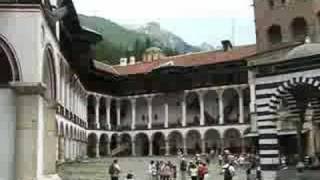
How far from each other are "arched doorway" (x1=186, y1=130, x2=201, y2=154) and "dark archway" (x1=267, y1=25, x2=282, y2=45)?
119 ft

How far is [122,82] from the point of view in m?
81.9

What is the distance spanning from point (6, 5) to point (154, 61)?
68.1m

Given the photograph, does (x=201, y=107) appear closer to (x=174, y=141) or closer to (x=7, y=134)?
(x=174, y=141)

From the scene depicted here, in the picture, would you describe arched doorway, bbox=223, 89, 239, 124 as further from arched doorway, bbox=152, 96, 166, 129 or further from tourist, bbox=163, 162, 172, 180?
tourist, bbox=163, 162, 172, 180

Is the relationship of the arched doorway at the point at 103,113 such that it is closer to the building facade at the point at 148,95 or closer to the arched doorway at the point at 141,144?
the building facade at the point at 148,95

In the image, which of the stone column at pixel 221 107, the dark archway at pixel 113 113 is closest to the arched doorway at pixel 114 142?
the dark archway at pixel 113 113

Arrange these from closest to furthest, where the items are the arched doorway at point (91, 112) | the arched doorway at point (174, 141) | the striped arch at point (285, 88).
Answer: the striped arch at point (285, 88)
the arched doorway at point (91, 112)
the arched doorway at point (174, 141)

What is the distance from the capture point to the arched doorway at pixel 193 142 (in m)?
76.3

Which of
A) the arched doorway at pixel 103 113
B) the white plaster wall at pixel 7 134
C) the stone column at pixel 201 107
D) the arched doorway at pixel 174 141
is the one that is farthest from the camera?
the arched doorway at pixel 103 113

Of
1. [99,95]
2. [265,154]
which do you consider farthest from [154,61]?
[265,154]

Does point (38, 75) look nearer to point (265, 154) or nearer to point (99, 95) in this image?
point (265, 154)

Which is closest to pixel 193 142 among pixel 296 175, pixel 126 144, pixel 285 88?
pixel 126 144

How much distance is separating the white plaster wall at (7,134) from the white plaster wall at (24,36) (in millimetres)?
804

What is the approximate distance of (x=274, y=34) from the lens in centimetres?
4053
